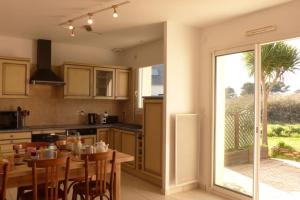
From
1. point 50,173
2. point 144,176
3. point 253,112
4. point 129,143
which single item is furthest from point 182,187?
point 50,173

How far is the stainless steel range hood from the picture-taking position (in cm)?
486

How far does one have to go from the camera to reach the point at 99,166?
2.57m

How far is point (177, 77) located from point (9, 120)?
3.06m

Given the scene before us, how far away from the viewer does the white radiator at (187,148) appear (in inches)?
155

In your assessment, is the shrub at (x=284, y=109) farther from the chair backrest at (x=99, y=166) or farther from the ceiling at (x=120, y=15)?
the chair backrest at (x=99, y=166)

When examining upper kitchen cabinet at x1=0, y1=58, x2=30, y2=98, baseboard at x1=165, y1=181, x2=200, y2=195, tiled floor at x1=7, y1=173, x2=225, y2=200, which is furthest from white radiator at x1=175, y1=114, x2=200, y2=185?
upper kitchen cabinet at x1=0, y1=58, x2=30, y2=98

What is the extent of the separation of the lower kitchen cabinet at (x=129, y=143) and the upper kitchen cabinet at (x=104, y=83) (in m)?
0.99

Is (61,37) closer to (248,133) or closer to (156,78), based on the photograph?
(156,78)

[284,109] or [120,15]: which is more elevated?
[120,15]

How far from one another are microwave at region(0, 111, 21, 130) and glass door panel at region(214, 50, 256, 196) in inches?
137

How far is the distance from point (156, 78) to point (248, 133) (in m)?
2.40

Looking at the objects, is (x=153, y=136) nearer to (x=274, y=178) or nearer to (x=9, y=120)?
(x=274, y=178)

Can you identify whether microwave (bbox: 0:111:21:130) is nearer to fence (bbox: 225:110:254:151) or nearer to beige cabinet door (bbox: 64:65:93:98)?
beige cabinet door (bbox: 64:65:93:98)

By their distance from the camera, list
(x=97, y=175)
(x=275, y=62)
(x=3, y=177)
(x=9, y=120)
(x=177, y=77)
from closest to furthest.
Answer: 1. (x=3, y=177)
2. (x=97, y=175)
3. (x=177, y=77)
4. (x=275, y=62)
5. (x=9, y=120)
